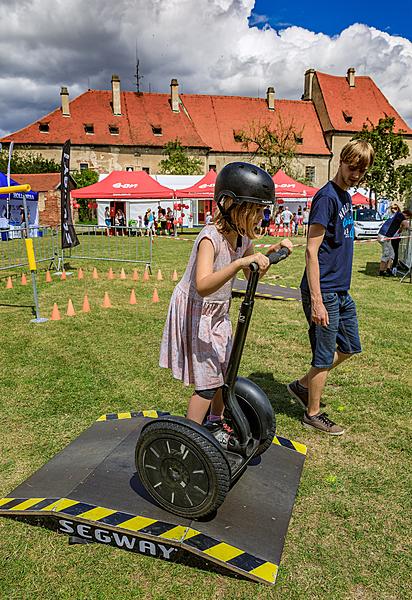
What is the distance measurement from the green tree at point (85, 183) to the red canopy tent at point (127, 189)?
16814 millimetres

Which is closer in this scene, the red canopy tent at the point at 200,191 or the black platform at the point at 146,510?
the black platform at the point at 146,510

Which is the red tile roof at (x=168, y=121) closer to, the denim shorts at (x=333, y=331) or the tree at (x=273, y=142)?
the tree at (x=273, y=142)

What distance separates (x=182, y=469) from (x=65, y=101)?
52626 mm

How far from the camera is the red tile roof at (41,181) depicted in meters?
37.5

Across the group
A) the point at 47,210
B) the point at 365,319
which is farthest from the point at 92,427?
the point at 47,210

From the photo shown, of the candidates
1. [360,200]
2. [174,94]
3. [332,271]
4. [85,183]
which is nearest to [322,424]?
[332,271]

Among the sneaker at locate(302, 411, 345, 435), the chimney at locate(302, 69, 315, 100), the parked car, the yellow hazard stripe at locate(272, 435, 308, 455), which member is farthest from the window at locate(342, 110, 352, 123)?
the yellow hazard stripe at locate(272, 435, 308, 455)

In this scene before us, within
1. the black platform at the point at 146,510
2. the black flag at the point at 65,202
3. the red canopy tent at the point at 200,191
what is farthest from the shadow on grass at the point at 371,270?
the red canopy tent at the point at 200,191

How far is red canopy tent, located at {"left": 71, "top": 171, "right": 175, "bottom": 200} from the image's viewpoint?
22734 mm

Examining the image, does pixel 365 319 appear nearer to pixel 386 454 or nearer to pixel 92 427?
pixel 386 454

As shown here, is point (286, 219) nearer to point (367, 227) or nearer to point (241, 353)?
point (367, 227)

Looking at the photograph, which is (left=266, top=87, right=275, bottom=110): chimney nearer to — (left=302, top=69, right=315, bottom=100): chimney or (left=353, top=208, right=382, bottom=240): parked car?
(left=302, top=69, right=315, bottom=100): chimney

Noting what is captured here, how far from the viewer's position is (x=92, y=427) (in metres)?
3.87

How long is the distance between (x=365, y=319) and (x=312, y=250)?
188 inches
